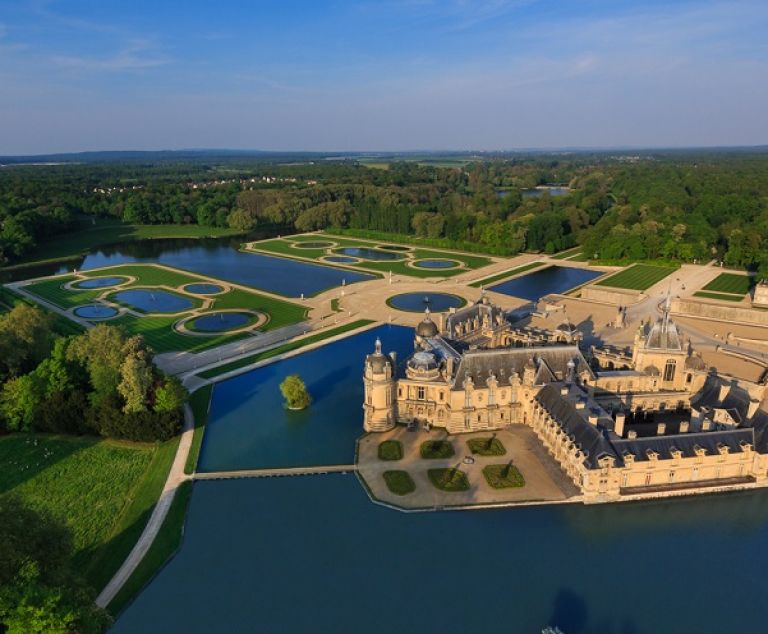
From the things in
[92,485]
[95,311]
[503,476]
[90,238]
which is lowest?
[92,485]

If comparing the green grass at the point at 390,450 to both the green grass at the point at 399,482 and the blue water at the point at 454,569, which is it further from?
the blue water at the point at 454,569

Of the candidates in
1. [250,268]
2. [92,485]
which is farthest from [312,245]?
[92,485]

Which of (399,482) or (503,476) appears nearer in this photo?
(399,482)

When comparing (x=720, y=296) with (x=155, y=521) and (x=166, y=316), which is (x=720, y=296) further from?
(x=155, y=521)

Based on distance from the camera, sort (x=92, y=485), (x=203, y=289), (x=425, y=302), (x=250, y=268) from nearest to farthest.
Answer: (x=92, y=485), (x=425, y=302), (x=203, y=289), (x=250, y=268)

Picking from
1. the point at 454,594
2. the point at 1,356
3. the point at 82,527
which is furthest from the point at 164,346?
the point at 454,594

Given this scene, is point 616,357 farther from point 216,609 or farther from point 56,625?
point 56,625

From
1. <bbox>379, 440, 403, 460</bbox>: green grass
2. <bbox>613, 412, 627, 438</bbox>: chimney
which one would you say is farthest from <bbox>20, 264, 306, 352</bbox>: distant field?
<bbox>613, 412, 627, 438</bbox>: chimney

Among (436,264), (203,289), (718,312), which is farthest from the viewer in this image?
(436,264)
